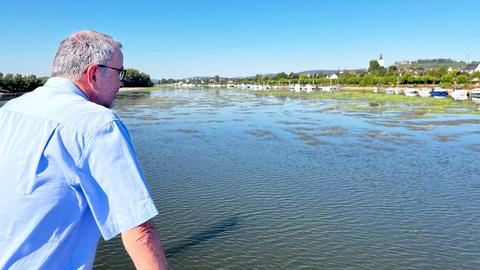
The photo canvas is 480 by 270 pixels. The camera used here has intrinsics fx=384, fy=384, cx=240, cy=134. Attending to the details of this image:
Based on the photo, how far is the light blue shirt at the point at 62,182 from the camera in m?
1.66

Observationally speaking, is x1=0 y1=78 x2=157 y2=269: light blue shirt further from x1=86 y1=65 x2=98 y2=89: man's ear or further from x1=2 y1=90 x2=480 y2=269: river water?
x1=2 y1=90 x2=480 y2=269: river water

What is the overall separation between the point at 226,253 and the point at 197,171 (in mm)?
7451

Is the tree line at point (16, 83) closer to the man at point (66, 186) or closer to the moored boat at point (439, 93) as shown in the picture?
the moored boat at point (439, 93)

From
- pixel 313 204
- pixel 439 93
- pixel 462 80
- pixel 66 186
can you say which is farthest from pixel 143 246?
pixel 462 80

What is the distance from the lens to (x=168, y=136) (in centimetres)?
2689

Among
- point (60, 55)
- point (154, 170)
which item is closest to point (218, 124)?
point (154, 170)

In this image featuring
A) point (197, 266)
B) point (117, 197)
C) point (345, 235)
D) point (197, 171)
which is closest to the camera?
point (117, 197)

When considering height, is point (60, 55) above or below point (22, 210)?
above

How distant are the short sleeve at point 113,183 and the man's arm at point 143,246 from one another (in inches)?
2.1

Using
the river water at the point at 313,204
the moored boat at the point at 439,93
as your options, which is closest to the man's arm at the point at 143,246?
the river water at the point at 313,204

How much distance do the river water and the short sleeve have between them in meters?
6.98

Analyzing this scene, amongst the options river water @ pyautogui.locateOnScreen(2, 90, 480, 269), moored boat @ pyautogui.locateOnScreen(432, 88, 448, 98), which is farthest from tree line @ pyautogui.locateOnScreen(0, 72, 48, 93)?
moored boat @ pyautogui.locateOnScreen(432, 88, 448, 98)

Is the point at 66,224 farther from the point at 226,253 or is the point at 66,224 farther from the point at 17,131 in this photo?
the point at 226,253

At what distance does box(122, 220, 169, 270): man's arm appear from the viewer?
171 cm
